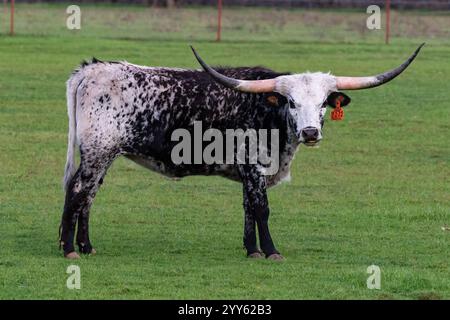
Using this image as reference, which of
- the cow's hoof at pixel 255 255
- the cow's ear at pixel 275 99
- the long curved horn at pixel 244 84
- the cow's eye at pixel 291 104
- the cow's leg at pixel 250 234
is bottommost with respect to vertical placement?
the cow's hoof at pixel 255 255

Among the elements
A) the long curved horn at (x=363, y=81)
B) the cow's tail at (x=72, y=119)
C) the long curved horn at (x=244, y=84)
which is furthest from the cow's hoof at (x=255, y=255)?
the cow's tail at (x=72, y=119)

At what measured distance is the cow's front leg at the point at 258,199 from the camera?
515 inches

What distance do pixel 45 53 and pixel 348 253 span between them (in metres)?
19.5

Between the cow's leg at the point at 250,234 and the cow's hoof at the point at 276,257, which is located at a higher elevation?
the cow's leg at the point at 250,234

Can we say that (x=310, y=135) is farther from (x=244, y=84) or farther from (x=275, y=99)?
(x=244, y=84)

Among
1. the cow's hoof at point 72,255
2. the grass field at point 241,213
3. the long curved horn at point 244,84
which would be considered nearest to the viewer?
the grass field at point 241,213

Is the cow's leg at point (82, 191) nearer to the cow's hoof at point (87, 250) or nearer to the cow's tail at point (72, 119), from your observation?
the cow's hoof at point (87, 250)

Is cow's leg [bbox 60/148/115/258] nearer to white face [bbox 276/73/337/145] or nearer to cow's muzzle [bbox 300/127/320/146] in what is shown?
white face [bbox 276/73/337/145]

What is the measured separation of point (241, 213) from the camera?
15.6m

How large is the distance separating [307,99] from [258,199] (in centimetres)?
112

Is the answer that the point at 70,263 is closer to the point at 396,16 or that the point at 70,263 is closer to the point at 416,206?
the point at 416,206

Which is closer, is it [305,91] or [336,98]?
[305,91]

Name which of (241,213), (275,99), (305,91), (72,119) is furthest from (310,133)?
(241,213)

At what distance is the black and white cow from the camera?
42.9ft
